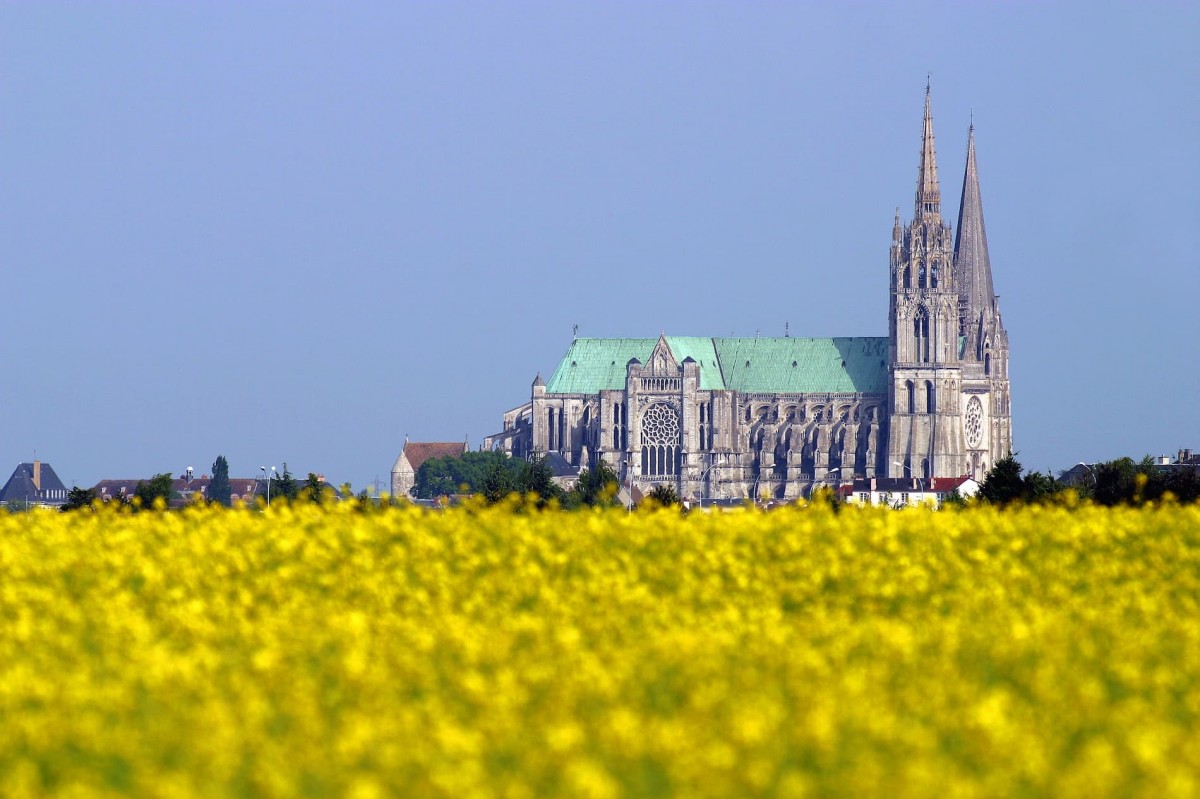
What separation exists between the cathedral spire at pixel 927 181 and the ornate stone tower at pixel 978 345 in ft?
17.5

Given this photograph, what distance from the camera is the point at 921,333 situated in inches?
7303

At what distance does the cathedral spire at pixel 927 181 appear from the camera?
7411 inches

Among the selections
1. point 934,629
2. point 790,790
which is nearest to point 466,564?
point 934,629

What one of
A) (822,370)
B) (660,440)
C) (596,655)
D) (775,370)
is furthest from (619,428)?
(596,655)

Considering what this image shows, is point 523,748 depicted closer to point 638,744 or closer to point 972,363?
point 638,744

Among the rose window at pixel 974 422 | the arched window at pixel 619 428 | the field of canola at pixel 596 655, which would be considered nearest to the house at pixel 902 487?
the rose window at pixel 974 422

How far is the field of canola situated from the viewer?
14195mm

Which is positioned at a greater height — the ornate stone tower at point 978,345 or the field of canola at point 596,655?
the ornate stone tower at point 978,345

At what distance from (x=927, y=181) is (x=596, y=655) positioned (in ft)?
573

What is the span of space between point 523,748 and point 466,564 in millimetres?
9534

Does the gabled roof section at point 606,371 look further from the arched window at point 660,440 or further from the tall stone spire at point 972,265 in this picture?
the tall stone spire at point 972,265

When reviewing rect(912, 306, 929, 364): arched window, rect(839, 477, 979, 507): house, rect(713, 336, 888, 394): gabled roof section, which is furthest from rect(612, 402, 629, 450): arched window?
rect(912, 306, 929, 364): arched window

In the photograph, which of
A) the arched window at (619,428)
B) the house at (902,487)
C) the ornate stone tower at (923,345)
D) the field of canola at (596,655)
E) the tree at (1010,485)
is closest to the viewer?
the field of canola at (596,655)

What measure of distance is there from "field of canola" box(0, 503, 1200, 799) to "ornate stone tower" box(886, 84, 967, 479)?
15529 centimetres
